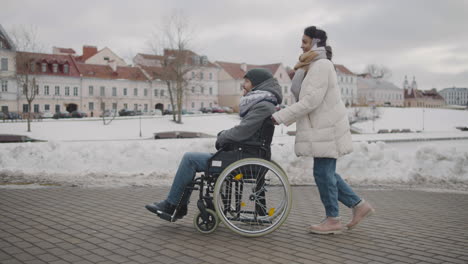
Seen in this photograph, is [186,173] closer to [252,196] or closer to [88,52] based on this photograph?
[252,196]

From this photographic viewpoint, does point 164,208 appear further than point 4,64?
No

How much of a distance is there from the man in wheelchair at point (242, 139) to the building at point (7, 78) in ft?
212

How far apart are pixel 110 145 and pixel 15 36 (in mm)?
32654

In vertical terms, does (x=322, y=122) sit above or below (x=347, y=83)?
below

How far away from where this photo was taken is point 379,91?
4911 inches

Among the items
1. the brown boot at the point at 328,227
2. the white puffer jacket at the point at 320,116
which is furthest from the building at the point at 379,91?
the brown boot at the point at 328,227

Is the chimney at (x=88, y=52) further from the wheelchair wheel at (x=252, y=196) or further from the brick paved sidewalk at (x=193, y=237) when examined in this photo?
the wheelchair wheel at (x=252, y=196)

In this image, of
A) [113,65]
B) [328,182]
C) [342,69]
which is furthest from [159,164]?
[342,69]

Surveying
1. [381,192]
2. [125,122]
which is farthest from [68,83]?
[381,192]

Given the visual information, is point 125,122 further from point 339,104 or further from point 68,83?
point 339,104

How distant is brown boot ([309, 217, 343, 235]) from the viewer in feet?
15.3

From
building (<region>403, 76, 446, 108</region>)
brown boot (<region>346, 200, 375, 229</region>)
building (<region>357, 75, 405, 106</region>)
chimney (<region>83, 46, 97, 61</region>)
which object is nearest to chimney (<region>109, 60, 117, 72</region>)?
chimney (<region>83, 46, 97, 61</region>)

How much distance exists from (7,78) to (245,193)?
65577 mm

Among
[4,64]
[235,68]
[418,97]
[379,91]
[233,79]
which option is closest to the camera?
[4,64]
